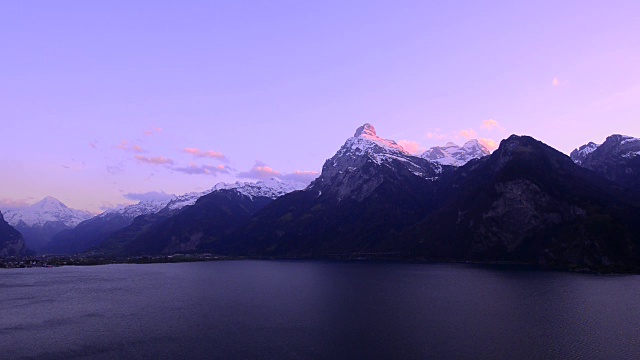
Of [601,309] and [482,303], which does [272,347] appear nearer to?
[482,303]

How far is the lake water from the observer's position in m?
91.0

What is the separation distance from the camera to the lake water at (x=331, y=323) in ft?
299

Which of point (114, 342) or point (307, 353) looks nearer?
point (307, 353)

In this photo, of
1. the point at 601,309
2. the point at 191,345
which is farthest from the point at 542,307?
the point at 191,345

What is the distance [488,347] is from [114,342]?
81.6m

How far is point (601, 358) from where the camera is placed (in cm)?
8406

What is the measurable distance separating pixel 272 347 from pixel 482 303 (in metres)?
79.1

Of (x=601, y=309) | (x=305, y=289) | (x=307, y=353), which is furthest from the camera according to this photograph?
(x=305, y=289)

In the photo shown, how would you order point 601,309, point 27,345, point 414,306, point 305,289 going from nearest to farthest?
point 27,345
point 601,309
point 414,306
point 305,289

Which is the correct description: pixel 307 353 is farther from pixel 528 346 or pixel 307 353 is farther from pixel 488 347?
pixel 528 346

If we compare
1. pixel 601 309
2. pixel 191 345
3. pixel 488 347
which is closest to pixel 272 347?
pixel 191 345

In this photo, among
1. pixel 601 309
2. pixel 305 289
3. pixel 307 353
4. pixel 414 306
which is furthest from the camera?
pixel 305 289

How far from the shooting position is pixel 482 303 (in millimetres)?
142250

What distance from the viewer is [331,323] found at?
118m
